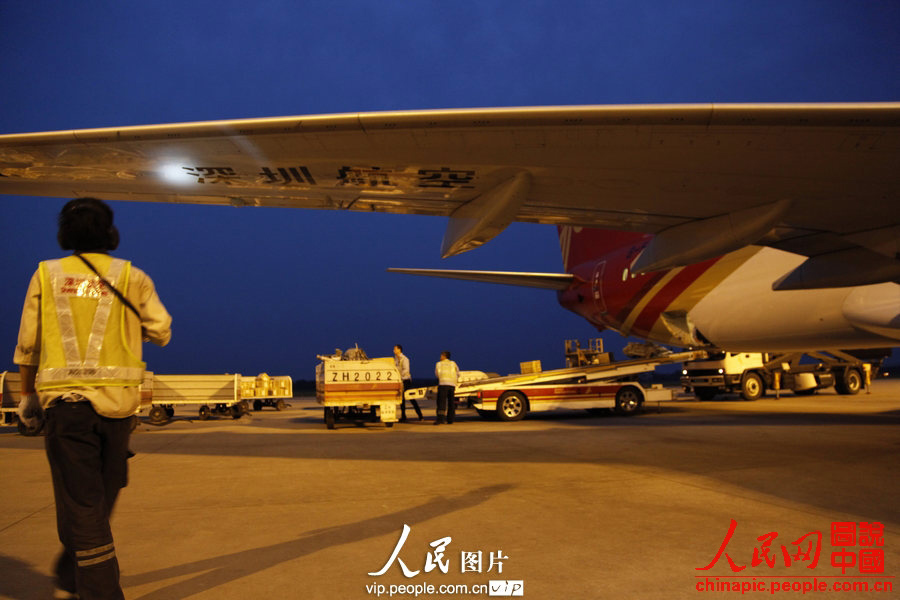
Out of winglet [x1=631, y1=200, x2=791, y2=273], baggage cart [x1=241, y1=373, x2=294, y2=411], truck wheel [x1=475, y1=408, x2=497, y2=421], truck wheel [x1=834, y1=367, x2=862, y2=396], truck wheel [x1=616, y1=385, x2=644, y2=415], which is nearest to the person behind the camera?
winglet [x1=631, y1=200, x2=791, y2=273]

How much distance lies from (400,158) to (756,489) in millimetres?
4211

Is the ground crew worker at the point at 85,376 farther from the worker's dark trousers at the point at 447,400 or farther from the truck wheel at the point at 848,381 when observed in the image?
the truck wheel at the point at 848,381

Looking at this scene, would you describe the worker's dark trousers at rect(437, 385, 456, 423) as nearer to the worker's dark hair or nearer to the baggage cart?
the baggage cart

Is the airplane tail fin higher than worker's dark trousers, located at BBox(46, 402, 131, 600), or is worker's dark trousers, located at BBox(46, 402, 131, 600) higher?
the airplane tail fin

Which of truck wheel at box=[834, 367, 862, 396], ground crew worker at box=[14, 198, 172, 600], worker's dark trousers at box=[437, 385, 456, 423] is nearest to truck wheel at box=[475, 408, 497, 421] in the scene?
worker's dark trousers at box=[437, 385, 456, 423]

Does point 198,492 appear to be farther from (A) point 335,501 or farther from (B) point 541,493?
(B) point 541,493

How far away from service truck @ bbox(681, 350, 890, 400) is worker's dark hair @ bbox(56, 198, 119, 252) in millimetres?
19812

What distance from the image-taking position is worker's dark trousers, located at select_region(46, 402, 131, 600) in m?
2.23

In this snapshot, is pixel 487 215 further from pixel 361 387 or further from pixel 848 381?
pixel 848 381

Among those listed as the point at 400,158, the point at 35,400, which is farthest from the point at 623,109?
the point at 35,400

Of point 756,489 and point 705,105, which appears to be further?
point 756,489

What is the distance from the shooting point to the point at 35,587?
111 inches

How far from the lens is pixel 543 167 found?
5.49 meters

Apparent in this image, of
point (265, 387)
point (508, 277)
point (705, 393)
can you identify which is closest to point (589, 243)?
point (508, 277)
